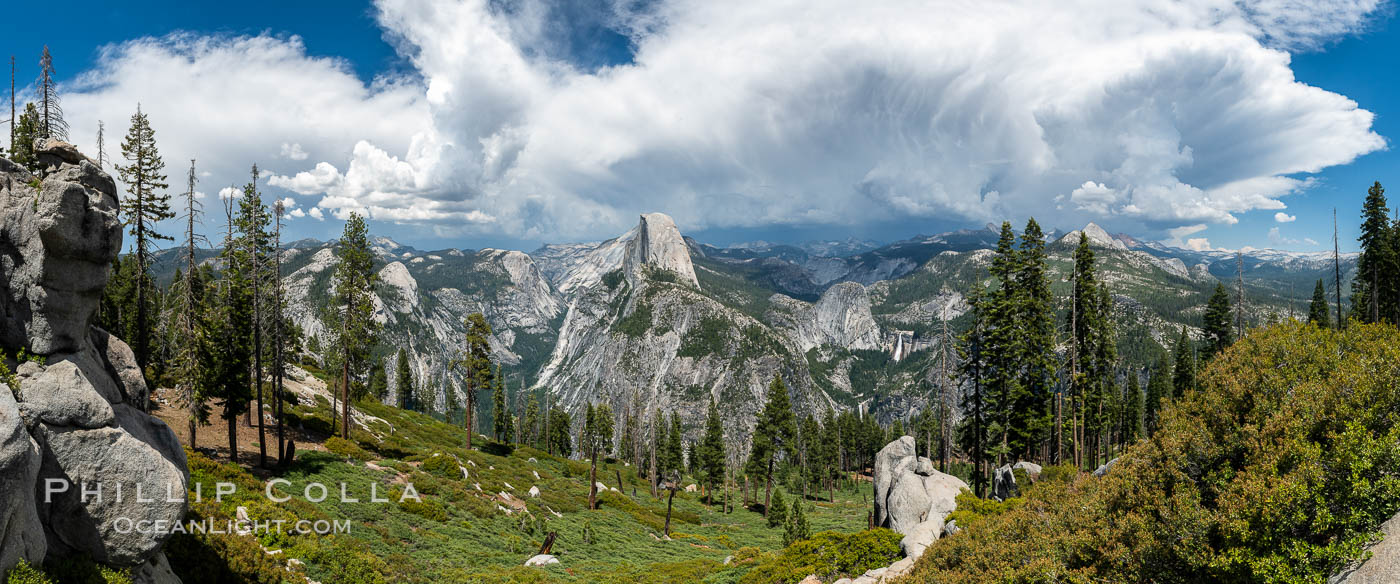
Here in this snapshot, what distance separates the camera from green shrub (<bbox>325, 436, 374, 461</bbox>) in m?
36.9

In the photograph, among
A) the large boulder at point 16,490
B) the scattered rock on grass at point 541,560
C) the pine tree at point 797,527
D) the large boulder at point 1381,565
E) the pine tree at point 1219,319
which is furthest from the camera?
the pine tree at point 1219,319

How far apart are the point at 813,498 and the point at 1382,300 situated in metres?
74.6

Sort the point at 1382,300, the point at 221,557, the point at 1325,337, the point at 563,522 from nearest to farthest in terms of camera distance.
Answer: the point at 1325,337
the point at 221,557
the point at 563,522
the point at 1382,300

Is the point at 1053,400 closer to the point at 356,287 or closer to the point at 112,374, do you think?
the point at 112,374

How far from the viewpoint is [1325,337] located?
46.9 feet

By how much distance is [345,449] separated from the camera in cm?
3738

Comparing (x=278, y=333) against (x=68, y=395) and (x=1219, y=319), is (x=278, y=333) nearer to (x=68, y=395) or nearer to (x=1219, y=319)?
(x=68, y=395)

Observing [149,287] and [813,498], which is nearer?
[149,287]

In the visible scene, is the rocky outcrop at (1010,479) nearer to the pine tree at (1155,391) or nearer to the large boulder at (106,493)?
the large boulder at (106,493)

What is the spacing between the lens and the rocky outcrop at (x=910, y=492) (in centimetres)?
2719

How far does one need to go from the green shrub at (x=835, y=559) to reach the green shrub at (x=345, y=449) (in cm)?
2910

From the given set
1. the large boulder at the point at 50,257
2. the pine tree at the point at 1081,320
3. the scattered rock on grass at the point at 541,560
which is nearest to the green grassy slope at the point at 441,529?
the scattered rock on grass at the point at 541,560

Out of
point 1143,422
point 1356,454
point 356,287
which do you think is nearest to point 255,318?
point 356,287

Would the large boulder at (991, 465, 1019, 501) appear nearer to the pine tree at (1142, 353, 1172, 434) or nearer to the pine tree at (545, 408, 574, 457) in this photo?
the pine tree at (1142, 353, 1172, 434)
